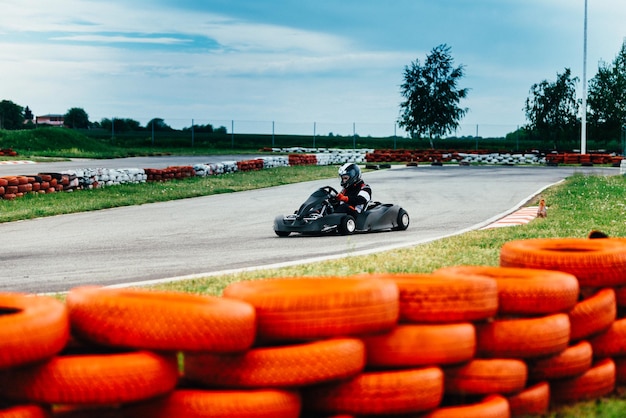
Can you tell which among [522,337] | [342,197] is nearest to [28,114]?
[342,197]

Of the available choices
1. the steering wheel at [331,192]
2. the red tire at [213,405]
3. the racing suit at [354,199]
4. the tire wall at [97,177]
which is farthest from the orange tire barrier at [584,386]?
the tire wall at [97,177]

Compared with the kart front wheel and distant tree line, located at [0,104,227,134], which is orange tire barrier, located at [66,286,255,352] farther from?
distant tree line, located at [0,104,227,134]

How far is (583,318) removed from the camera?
4.71 metres

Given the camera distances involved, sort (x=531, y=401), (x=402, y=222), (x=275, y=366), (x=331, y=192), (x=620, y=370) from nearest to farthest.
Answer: (x=275, y=366), (x=531, y=401), (x=620, y=370), (x=331, y=192), (x=402, y=222)

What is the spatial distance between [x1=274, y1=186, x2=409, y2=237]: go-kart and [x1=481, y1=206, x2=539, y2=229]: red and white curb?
1562 millimetres

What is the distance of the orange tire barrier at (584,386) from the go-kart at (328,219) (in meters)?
8.03

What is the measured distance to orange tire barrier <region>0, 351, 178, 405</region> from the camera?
3.38 metres

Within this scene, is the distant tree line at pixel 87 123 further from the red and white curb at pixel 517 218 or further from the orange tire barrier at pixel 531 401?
the orange tire barrier at pixel 531 401

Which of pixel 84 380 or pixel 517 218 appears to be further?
pixel 517 218

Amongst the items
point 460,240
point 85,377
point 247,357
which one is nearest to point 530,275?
point 247,357

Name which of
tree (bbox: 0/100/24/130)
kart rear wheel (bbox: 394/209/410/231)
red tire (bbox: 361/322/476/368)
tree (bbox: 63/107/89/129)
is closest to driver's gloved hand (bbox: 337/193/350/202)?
kart rear wheel (bbox: 394/209/410/231)

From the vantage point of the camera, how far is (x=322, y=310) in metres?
3.73

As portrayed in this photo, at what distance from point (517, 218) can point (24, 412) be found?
12.2m

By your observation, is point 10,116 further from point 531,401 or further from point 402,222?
point 531,401
